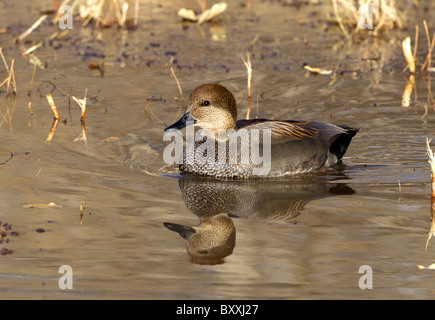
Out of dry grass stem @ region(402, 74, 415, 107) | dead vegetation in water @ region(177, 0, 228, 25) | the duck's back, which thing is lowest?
the duck's back

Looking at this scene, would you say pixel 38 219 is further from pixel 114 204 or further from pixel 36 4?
pixel 36 4

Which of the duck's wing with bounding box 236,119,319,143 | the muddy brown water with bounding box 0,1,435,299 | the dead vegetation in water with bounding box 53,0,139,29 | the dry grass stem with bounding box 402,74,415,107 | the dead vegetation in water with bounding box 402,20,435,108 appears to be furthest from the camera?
the dead vegetation in water with bounding box 53,0,139,29

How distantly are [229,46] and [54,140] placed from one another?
528 cm

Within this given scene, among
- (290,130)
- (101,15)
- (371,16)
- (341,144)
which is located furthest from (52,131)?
(371,16)

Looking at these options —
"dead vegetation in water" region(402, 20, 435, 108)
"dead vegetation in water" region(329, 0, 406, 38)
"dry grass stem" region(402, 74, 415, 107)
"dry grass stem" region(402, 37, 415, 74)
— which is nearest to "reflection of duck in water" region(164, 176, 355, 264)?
"dry grass stem" region(402, 74, 415, 107)

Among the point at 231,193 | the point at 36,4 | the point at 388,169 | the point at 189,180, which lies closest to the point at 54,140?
the point at 189,180

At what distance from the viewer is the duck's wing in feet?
25.4

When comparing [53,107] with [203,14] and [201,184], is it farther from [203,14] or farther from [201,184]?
[203,14]

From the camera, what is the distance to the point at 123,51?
1280 cm

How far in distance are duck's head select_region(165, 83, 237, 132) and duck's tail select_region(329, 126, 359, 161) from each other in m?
1.10

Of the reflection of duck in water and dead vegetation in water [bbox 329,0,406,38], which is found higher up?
dead vegetation in water [bbox 329,0,406,38]

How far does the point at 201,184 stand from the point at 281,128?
3.21 ft

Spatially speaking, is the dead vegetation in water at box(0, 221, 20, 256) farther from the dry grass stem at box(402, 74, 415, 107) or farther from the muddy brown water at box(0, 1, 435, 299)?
the dry grass stem at box(402, 74, 415, 107)

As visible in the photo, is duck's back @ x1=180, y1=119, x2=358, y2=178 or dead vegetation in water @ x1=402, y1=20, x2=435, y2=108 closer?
duck's back @ x1=180, y1=119, x2=358, y2=178
